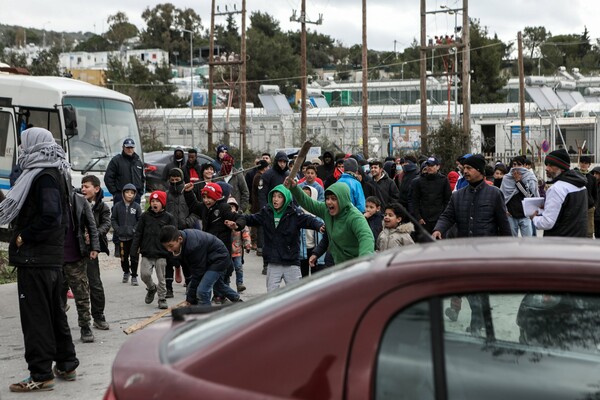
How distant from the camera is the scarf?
739cm

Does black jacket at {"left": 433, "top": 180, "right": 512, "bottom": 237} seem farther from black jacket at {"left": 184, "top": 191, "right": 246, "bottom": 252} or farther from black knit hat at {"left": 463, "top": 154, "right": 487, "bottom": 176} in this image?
black jacket at {"left": 184, "top": 191, "right": 246, "bottom": 252}

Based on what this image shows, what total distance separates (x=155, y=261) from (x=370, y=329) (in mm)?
9456

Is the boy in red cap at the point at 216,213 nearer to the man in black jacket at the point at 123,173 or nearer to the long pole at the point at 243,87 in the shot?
the man in black jacket at the point at 123,173

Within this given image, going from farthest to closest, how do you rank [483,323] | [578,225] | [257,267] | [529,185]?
[257,267]
[529,185]
[578,225]
[483,323]

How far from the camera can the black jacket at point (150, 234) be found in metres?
12.3

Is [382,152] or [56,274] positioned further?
[382,152]

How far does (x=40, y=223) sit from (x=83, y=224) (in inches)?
88.5

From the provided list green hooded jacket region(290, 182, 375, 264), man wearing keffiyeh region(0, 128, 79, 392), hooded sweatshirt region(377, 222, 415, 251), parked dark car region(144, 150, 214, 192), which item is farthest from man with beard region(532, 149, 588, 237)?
parked dark car region(144, 150, 214, 192)

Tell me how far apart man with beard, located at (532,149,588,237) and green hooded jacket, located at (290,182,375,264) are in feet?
6.01

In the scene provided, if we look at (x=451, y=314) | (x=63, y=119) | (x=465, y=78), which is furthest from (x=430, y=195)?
(x=465, y=78)

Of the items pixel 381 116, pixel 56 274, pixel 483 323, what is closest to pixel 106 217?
pixel 56 274

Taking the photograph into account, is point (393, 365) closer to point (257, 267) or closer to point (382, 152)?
point (257, 267)

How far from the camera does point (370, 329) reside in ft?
10.4

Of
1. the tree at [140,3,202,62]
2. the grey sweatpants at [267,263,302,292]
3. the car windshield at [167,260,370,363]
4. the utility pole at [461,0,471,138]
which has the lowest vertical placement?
the grey sweatpants at [267,263,302,292]
